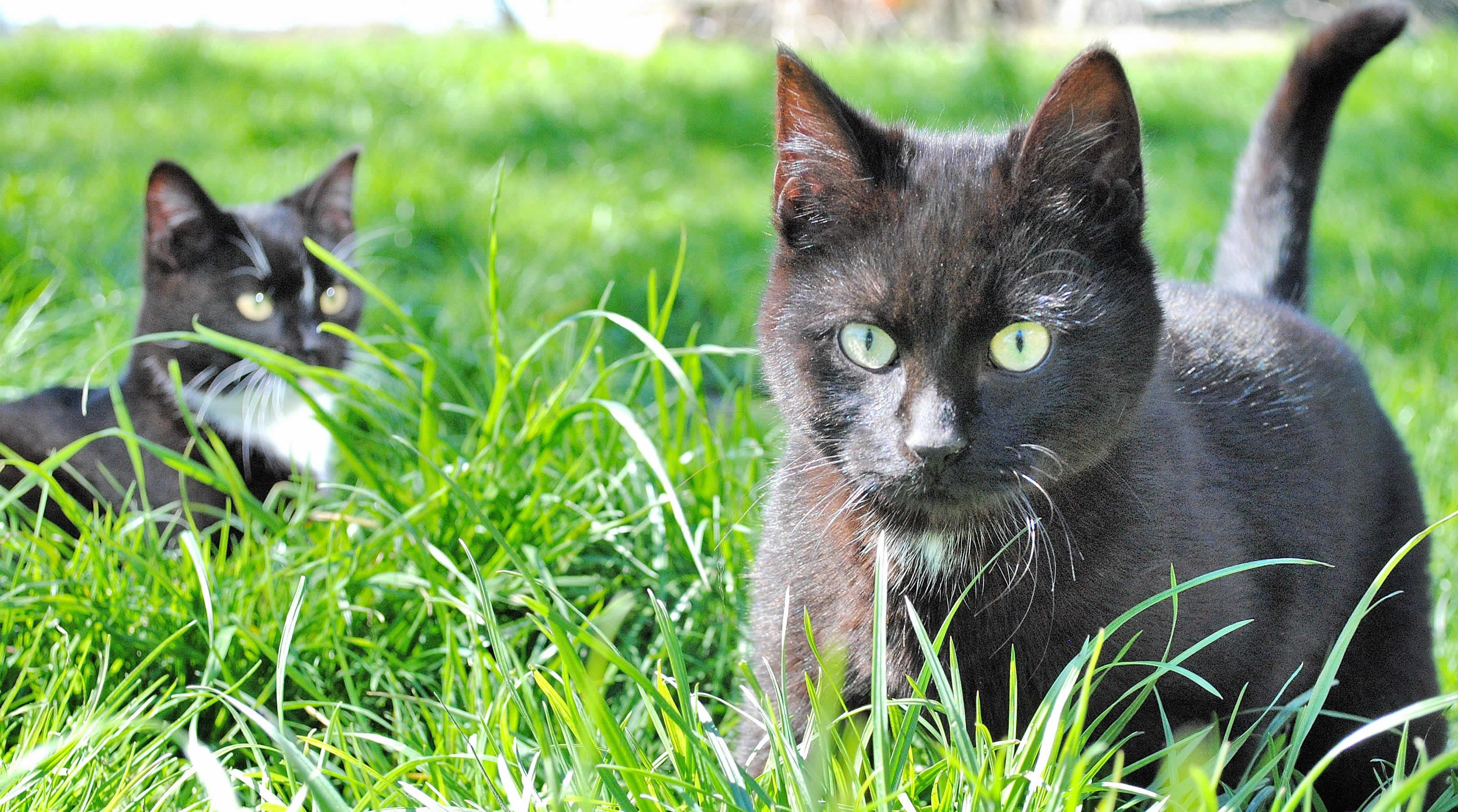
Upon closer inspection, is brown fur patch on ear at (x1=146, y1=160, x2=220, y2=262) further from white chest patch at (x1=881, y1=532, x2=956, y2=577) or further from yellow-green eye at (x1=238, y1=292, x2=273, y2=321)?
white chest patch at (x1=881, y1=532, x2=956, y2=577)

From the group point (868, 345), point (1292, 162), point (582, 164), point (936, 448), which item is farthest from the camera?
point (582, 164)

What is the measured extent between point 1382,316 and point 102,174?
4407mm

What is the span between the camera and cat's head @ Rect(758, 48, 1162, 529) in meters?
1.44

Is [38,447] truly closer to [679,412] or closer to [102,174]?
[679,412]

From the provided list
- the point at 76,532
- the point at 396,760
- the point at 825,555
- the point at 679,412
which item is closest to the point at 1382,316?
the point at 679,412

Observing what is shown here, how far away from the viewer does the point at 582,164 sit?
16.0ft

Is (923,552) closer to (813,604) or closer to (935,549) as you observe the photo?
(935,549)

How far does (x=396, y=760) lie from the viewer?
5.66 feet

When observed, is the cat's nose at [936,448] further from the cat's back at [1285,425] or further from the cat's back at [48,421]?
the cat's back at [48,421]

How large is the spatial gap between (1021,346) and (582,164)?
12.0ft

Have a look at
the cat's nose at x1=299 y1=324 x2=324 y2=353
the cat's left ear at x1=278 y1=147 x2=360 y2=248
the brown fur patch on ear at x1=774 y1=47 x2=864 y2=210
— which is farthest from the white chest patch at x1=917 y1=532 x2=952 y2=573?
the cat's left ear at x1=278 y1=147 x2=360 y2=248

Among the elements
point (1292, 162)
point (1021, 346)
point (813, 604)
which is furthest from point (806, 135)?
point (1292, 162)

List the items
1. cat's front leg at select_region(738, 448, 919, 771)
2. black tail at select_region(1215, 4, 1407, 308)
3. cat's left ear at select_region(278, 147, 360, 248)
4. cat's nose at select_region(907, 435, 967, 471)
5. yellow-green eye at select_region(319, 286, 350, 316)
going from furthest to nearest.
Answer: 1. cat's left ear at select_region(278, 147, 360, 248)
2. yellow-green eye at select_region(319, 286, 350, 316)
3. black tail at select_region(1215, 4, 1407, 308)
4. cat's front leg at select_region(738, 448, 919, 771)
5. cat's nose at select_region(907, 435, 967, 471)

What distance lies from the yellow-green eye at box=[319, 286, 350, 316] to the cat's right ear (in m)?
0.27
